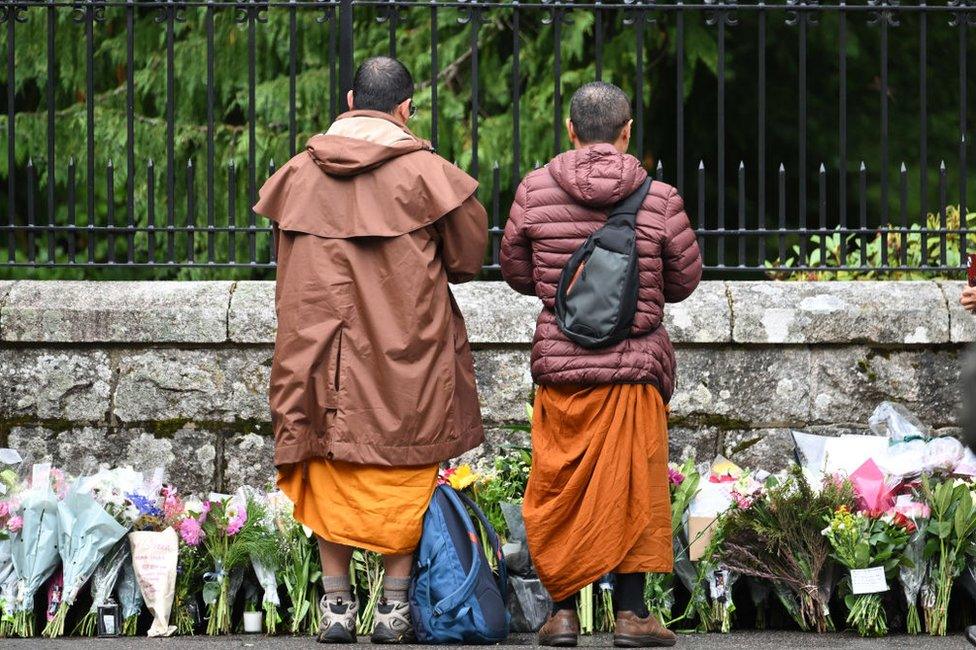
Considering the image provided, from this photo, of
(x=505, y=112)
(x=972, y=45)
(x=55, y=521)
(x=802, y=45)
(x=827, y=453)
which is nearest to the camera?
(x=55, y=521)

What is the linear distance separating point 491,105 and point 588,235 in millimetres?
4832

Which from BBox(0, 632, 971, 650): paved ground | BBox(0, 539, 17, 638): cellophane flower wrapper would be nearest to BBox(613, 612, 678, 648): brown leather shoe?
BBox(0, 632, 971, 650): paved ground

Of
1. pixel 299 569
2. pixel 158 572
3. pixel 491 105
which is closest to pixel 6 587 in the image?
pixel 158 572

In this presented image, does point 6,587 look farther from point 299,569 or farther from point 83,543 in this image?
point 299,569

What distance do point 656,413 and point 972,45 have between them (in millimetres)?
6193

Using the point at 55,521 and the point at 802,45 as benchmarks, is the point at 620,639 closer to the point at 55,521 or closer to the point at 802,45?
the point at 55,521

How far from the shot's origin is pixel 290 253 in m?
4.30

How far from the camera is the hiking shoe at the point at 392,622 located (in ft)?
14.1

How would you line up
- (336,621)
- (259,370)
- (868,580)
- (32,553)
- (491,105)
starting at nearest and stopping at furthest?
(336,621)
(868,580)
(32,553)
(259,370)
(491,105)

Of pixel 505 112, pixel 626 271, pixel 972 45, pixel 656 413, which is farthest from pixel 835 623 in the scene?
pixel 972 45

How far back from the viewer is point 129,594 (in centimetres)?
461

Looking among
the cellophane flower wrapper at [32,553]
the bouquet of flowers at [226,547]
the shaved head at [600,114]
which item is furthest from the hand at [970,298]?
the cellophane flower wrapper at [32,553]

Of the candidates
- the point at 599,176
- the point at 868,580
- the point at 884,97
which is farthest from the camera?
the point at 884,97

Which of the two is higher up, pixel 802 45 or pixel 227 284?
pixel 802 45
